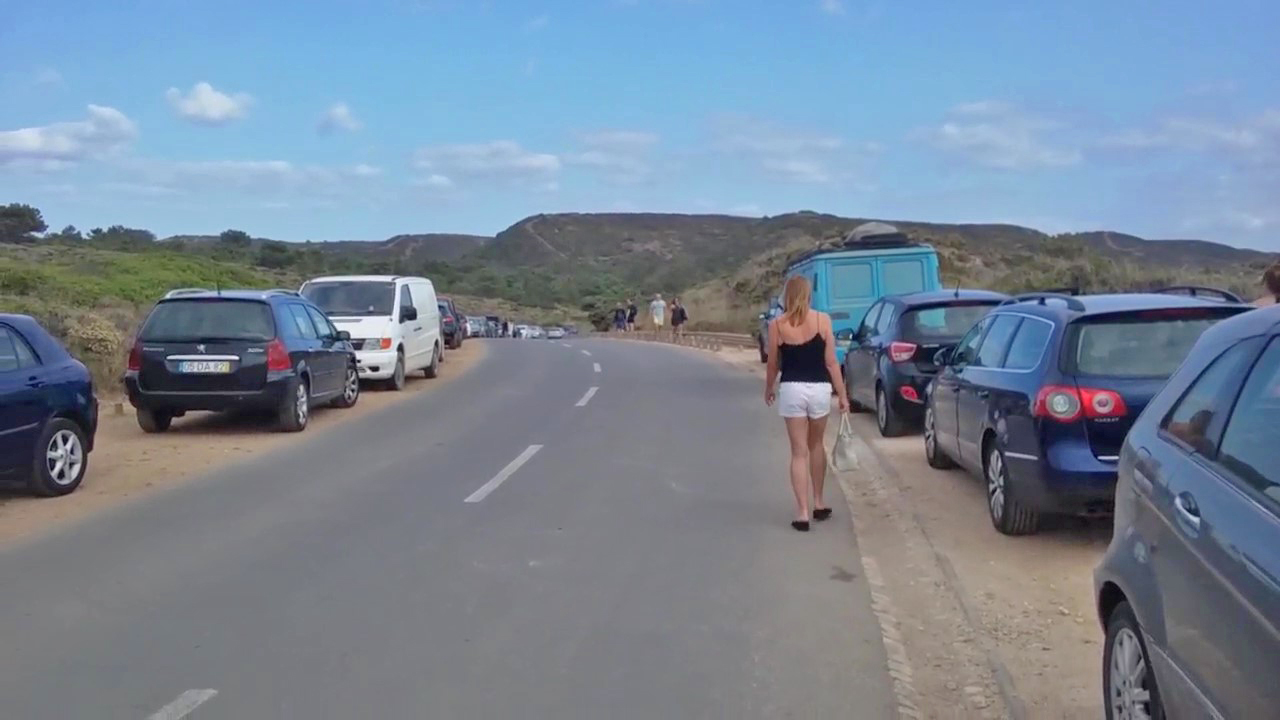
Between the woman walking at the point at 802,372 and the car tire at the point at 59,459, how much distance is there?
597cm

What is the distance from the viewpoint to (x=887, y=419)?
13875mm

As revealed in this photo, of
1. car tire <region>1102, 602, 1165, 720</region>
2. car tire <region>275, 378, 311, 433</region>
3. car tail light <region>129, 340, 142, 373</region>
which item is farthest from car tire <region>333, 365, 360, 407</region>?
car tire <region>1102, 602, 1165, 720</region>

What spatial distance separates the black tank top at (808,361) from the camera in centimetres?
888

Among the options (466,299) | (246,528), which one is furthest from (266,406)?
(466,299)

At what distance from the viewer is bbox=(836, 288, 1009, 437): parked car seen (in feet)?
44.1

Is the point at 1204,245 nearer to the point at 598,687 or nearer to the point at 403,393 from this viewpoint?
the point at 403,393

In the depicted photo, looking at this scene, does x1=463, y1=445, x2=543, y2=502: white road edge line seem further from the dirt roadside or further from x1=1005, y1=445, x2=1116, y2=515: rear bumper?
x1=1005, y1=445, x2=1116, y2=515: rear bumper

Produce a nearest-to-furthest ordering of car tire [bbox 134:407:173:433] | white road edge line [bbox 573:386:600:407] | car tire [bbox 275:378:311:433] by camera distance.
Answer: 1. car tire [bbox 275:378:311:433]
2. car tire [bbox 134:407:173:433]
3. white road edge line [bbox 573:386:600:407]

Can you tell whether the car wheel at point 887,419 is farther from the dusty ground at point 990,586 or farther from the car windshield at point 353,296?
the car windshield at point 353,296

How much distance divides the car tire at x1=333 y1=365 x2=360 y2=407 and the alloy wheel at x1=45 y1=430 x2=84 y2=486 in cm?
652

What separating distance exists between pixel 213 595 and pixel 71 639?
963 mm

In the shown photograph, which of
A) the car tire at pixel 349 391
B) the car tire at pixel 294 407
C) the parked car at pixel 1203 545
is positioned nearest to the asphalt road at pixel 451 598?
the parked car at pixel 1203 545

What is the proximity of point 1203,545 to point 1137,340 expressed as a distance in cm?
452

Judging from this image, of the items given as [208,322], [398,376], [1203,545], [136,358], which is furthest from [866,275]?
[1203,545]
